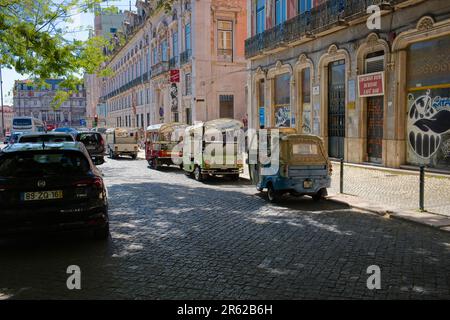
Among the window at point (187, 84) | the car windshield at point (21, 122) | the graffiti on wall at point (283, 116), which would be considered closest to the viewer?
the graffiti on wall at point (283, 116)

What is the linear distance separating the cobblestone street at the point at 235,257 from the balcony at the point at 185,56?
90.9 feet

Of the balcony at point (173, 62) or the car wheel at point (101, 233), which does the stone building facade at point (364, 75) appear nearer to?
the car wheel at point (101, 233)

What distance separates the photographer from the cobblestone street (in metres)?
4.97

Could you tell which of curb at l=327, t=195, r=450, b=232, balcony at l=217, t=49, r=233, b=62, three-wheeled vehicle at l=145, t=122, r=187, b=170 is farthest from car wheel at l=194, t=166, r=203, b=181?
balcony at l=217, t=49, r=233, b=62

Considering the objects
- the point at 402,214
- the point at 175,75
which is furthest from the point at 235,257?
the point at 175,75

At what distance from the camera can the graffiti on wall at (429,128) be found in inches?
562

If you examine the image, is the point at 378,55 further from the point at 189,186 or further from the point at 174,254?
the point at 174,254

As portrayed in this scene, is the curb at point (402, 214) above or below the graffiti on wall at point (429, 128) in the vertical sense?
below

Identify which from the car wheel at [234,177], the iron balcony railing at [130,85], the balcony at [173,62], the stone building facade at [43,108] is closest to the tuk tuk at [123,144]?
the balcony at [173,62]

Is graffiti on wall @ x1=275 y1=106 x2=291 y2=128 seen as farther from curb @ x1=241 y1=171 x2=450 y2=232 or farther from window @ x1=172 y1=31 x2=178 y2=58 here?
window @ x1=172 y1=31 x2=178 y2=58

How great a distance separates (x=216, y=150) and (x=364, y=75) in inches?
271

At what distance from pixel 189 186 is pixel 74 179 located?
768 cm

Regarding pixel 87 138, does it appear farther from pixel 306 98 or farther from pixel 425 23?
pixel 425 23

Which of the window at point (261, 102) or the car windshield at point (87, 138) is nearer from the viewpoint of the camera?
the car windshield at point (87, 138)
